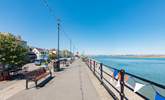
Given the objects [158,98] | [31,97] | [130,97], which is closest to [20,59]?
[31,97]

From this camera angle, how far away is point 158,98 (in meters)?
2.60

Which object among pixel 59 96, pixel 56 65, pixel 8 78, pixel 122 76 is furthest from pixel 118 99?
pixel 56 65

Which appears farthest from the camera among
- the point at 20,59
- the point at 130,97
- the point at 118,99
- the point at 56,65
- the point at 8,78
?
the point at 56,65

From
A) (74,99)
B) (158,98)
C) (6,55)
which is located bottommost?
(74,99)

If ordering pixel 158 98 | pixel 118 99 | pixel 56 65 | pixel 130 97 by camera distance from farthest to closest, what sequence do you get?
pixel 56 65 → pixel 130 97 → pixel 118 99 → pixel 158 98

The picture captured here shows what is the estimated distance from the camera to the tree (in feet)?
46.4

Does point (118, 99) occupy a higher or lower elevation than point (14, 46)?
lower

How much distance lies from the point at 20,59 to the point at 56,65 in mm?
5322

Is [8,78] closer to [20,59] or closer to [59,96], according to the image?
[20,59]

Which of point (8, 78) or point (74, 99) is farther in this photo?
point (8, 78)

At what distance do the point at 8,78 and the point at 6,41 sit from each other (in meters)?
3.25

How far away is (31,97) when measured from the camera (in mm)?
7090

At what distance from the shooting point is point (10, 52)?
14359 mm

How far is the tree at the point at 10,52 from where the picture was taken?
46.4 ft
